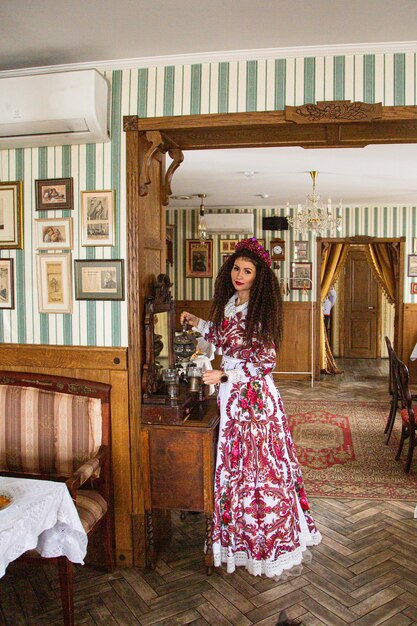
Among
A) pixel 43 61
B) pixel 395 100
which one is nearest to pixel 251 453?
pixel 395 100

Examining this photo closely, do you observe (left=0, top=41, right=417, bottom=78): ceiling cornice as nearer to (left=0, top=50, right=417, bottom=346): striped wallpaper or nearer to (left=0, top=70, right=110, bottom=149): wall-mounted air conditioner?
(left=0, top=50, right=417, bottom=346): striped wallpaper

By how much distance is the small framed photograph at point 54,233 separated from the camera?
2920 mm

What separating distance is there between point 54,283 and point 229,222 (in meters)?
5.38

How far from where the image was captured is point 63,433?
2.80m

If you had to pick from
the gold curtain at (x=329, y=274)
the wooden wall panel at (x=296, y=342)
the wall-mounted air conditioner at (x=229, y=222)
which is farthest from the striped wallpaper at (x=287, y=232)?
the gold curtain at (x=329, y=274)

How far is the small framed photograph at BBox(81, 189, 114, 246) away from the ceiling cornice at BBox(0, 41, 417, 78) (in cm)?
68

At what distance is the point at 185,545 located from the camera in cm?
320

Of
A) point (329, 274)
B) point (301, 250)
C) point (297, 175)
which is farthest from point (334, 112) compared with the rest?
point (329, 274)

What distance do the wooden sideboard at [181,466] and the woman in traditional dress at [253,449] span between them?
10 centimetres

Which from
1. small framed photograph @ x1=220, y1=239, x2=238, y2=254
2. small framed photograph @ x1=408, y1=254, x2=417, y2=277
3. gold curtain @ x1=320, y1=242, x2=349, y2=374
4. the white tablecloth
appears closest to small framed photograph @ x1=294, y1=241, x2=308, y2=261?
gold curtain @ x1=320, y1=242, x2=349, y2=374

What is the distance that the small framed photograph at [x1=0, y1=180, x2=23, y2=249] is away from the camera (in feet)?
9.76

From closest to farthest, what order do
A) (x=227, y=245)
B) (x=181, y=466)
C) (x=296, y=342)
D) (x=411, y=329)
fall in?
1. (x=181, y=466)
2. (x=411, y=329)
3. (x=296, y=342)
4. (x=227, y=245)

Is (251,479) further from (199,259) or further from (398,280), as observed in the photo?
(199,259)

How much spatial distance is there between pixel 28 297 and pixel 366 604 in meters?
2.43
